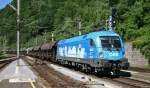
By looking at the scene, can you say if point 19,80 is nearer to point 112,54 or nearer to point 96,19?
point 112,54

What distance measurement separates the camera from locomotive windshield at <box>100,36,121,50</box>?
28516 mm

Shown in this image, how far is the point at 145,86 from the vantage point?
2164 cm

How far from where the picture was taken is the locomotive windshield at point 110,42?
2852 cm

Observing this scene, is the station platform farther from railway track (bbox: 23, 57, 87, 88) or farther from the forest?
the forest

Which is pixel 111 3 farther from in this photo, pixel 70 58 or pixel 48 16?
pixel 48 16

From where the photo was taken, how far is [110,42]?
2880 centimetres

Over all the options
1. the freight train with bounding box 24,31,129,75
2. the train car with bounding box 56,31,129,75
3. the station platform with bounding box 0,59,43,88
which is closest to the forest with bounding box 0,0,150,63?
the station platform with bounding box 0,59,43,88

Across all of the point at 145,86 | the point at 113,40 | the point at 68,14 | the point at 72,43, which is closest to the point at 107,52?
the point at 113,40

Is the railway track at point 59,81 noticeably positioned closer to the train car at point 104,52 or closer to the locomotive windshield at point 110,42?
the train car at point 104,52

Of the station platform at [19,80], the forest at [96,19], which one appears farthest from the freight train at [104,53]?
the forest at [96,19]

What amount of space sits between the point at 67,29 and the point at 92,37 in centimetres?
7126

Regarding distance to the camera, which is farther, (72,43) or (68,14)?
(68,14)

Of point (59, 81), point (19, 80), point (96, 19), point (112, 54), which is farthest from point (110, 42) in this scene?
point (96, 19)

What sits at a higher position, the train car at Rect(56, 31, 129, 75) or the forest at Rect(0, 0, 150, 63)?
the forest at Rect(0, 0, 150, 63)
